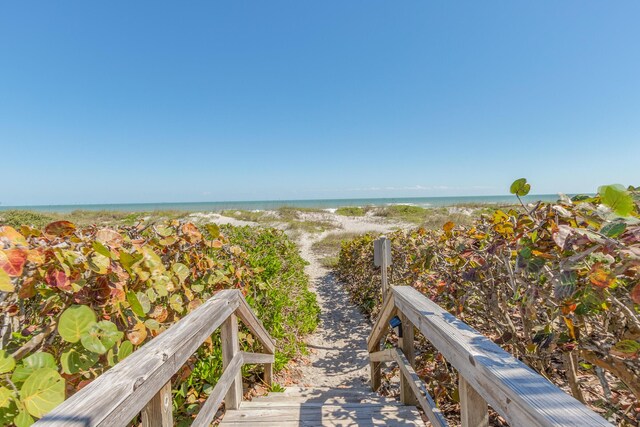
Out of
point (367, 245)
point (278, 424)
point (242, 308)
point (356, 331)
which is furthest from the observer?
point (367, 245)

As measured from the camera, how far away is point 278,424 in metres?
1.84

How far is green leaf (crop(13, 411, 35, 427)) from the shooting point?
0.75 metres

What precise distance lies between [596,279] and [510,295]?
1.16m

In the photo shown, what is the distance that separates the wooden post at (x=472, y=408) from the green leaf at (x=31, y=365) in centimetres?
132

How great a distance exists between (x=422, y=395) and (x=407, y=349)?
1.38 feet

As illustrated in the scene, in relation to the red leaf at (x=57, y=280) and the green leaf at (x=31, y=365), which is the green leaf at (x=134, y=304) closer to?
the red leaf at (x=57, y=280)

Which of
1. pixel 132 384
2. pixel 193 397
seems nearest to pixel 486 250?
pixel 132 384

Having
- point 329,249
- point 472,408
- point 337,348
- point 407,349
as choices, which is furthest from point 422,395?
point 329,249

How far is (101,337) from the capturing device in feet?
3.28

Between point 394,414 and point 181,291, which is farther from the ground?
point 181,291

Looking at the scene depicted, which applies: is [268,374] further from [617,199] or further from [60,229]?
[617,199]

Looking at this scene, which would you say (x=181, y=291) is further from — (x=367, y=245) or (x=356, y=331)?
(x=367, y=245)

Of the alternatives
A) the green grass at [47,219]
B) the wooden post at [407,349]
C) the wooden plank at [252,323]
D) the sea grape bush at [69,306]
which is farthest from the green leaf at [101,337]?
the wooden post at [407,349]

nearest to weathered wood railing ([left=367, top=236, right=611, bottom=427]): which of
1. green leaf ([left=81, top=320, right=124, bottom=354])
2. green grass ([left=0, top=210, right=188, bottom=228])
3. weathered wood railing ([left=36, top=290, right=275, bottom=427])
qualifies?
weathered wood railing ([left=36, top=290, right=275, bottom=427])
